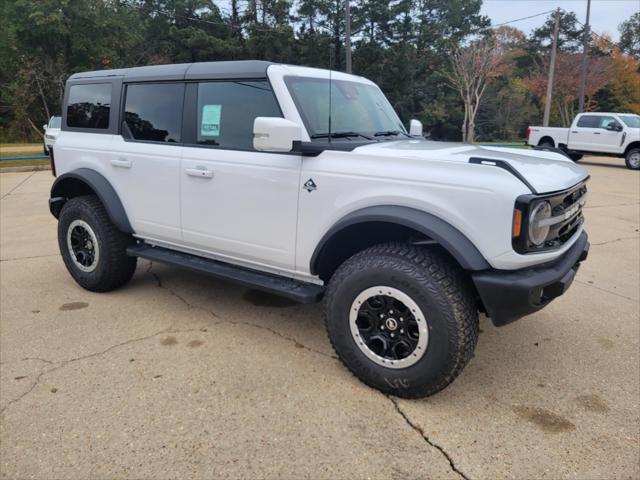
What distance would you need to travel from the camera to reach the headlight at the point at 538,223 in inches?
98.7

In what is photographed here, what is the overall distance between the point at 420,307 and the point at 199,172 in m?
1.88

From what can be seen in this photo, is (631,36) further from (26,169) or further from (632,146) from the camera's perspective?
(26,169)

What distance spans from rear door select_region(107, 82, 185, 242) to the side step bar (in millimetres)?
145

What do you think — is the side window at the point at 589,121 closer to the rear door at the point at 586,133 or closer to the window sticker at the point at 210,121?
the rear door at the point at 586,133

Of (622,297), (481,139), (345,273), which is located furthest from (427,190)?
(481,139)

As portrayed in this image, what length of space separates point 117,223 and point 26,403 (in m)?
1.73

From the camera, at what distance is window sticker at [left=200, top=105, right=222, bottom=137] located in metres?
3.60

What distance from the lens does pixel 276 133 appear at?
9.19 feet

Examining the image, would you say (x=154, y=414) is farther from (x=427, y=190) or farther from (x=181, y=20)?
(x=181, y=20)

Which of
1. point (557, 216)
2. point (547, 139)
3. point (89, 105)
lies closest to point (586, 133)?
point (547, 139)

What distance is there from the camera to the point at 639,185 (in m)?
12.6

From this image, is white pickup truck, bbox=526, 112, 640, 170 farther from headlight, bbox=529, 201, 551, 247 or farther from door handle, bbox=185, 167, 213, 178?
door handle, bbox=185, 167, 213, 178

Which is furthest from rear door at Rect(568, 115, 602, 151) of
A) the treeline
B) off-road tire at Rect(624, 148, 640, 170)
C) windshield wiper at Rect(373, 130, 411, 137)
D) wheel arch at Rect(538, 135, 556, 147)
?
windshield wiper at Rect(373, 130, 411, 137)

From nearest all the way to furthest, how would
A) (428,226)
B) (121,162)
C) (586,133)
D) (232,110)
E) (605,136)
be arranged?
(428,226), (232,110), (121,162), (605,136), (586,133)
